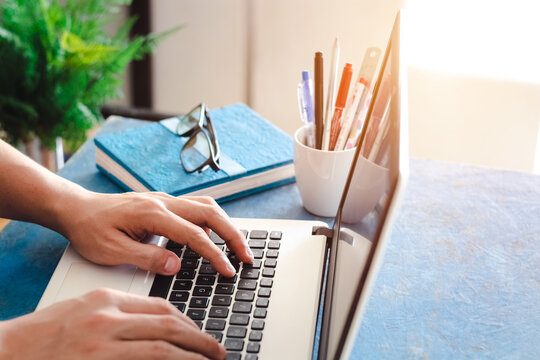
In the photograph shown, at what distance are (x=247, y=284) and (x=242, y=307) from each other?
0.15 ft

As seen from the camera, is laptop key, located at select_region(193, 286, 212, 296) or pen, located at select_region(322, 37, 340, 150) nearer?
laptop key, located at select_region(193, 286, 212, 296)

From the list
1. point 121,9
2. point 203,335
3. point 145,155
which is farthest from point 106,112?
point 203,335

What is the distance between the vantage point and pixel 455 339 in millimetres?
678

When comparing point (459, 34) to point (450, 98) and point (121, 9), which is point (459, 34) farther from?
point (121, 9)

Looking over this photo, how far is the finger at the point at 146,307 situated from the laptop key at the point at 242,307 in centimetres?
6

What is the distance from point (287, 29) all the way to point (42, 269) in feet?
5.29

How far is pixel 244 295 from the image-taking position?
2.20 ft

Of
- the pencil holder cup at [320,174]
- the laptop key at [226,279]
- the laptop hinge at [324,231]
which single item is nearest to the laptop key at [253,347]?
the laptop key at [226,279]

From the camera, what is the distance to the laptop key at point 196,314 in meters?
0.64

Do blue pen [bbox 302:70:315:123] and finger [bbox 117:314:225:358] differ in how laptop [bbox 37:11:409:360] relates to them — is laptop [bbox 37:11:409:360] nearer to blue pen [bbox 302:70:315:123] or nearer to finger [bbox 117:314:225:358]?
finger [bbox 117:314:225:358]

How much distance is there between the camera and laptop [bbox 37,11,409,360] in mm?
513

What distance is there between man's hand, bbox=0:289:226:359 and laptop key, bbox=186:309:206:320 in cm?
5

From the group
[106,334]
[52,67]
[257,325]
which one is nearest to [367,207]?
[257,325]

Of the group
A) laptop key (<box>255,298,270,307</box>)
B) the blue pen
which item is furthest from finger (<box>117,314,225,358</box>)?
the blue pen
